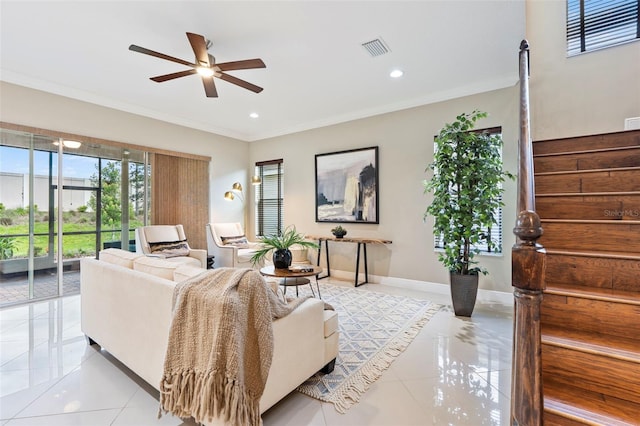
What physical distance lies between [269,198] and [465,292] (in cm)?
438

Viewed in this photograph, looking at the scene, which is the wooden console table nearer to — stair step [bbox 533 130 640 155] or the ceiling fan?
stair step [bbox 533 130 640 155]

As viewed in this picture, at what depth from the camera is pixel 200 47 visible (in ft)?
8.14

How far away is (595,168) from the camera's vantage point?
2.25 meters

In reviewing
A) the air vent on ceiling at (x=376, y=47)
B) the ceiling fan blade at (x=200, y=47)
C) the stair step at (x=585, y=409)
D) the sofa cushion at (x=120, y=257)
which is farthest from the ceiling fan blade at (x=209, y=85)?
the stair step at (x=585, y=409)

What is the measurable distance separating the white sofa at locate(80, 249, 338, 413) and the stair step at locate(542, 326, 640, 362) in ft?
4.11

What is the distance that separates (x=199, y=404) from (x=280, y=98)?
4.03 meters

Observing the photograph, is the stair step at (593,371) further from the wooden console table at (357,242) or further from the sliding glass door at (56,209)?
the sliding glass door at (56,209)

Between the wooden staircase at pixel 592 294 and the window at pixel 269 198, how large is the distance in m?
4.71

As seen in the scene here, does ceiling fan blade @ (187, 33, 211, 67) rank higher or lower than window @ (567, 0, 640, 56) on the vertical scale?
lower

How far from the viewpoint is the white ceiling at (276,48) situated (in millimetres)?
2477

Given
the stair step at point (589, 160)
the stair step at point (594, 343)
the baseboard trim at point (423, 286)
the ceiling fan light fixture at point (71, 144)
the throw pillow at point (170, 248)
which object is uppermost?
the ceiling fan light fixture at point (71, 144)

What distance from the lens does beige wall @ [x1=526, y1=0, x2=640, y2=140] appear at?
8.92 feet

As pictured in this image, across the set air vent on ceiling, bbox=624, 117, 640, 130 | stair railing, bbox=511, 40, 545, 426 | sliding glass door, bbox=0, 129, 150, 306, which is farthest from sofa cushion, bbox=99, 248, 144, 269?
air vent on ceiling, bbox=624, 117, 640, 130

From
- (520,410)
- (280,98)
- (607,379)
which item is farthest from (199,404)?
(280,98)
